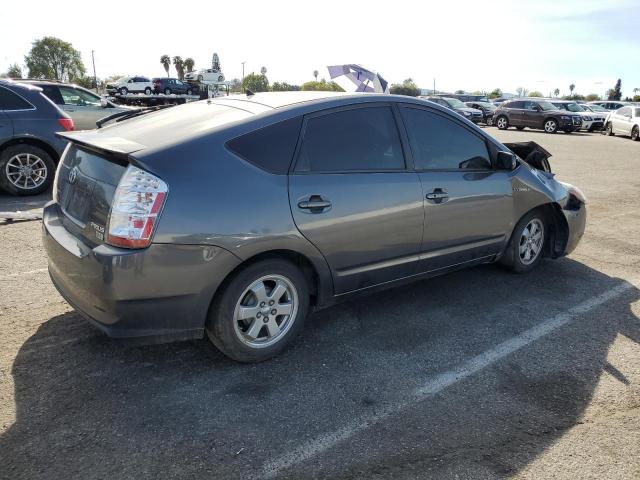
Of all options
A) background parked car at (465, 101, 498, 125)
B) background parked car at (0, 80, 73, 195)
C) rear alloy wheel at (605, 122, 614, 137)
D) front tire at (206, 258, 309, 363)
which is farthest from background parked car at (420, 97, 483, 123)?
front tire at (206, 258, 309, 363)

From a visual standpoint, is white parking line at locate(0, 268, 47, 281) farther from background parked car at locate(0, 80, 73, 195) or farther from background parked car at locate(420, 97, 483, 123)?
background parked car at locate(420, 97, 483, 123)

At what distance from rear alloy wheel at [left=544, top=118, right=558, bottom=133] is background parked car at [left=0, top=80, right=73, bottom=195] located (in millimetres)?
24890

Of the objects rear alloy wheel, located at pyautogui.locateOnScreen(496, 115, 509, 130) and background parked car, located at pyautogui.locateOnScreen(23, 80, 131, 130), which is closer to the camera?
background parked car, located at pyautogui.locateOnScreen(23, 80, 131, 130)

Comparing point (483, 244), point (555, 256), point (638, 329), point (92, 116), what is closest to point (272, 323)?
point (483, 244)

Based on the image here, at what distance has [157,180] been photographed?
9.20 feet

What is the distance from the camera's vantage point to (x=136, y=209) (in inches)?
109

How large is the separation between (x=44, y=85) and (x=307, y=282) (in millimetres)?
10175

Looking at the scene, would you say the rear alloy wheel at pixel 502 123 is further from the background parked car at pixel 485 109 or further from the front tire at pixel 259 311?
the front tire at pixel 259 311

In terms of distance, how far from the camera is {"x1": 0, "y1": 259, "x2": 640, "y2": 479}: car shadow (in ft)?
8.09

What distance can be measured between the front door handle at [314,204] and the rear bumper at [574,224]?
9.36 ft

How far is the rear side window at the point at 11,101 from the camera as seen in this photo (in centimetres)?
746

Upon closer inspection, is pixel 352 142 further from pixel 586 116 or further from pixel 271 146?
pixel 586 116

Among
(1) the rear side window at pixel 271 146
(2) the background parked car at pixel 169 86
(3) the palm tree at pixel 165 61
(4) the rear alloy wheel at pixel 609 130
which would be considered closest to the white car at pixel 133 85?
(2) the background parked car at pixel 169 86

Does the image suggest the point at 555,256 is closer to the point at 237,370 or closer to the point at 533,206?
the point at 533,206
